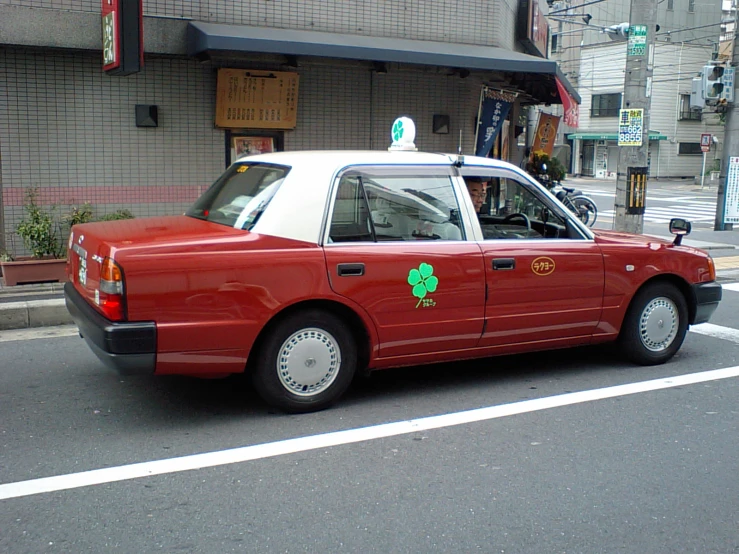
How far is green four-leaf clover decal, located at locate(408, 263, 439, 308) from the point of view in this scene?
5.42 metres

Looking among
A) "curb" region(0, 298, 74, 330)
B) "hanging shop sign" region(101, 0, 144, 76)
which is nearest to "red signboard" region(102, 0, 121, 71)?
"hanging shop sign" region(101, 0, 144, 76)

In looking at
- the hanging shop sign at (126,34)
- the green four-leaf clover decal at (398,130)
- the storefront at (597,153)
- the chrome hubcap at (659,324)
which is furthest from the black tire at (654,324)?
the storefront at (597,153)

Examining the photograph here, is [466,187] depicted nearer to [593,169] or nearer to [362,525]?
[362,525]

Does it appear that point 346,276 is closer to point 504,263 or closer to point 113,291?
point 504,263

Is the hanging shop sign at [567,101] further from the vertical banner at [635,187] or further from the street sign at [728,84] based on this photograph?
the street sign at [728,84]

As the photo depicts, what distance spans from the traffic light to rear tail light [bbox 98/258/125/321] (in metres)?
16.1

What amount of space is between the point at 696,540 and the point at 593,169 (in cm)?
5078

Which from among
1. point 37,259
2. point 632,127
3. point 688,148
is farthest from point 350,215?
point 688,148

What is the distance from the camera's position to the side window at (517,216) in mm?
6062

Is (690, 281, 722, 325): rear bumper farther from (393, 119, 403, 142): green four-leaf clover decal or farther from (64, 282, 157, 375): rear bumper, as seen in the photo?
(64, 282, 157, 375): rear bumper

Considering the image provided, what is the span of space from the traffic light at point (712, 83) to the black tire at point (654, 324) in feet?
41.3

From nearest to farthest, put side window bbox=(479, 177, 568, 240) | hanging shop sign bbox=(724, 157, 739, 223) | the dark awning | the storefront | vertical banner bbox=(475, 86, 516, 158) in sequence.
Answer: side window bbox=(479, 177, 568, 240) < the dark awning < vertical banner bbox=(475, 86, 516, 158) < hanging shop sign bbox=(724, 157, 739, 223) < the storefront

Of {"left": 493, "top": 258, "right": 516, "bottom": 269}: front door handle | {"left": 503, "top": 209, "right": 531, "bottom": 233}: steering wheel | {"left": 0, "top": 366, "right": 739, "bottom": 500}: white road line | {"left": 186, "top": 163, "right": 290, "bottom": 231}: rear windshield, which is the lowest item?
{"left": 0, "top": 366, "right": 739, "bottom": 500}: white road line

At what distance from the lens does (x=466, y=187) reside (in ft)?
19.2
